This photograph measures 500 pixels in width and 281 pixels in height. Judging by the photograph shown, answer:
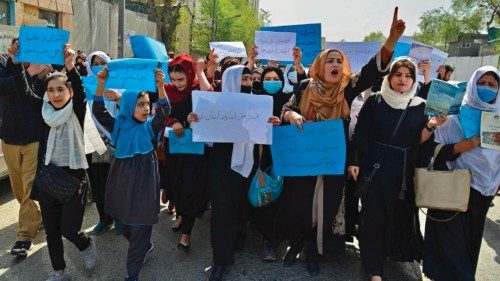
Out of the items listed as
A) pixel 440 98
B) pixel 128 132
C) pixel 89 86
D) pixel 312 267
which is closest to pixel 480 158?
pixel 440 98

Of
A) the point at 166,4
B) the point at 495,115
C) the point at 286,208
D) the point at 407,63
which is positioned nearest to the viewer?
the point at 495,115

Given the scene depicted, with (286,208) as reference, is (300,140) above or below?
above

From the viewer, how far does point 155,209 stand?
3.01 metres

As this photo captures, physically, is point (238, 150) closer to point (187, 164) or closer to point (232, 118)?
point (232, 118)

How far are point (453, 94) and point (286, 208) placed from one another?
61.9 inches

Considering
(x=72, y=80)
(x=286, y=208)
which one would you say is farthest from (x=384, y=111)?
(x=72, y=80)

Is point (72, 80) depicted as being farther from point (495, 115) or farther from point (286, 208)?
point (495, 115)

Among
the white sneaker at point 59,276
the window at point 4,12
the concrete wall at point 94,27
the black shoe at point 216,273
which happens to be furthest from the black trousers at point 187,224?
the concrete wall at point 94,27

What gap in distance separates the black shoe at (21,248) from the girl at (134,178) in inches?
37.1

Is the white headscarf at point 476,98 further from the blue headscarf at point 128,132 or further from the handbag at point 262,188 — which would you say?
the blue headscarf at point 128,132

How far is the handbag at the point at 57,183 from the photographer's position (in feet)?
9.30

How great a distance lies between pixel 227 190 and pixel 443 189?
162cm

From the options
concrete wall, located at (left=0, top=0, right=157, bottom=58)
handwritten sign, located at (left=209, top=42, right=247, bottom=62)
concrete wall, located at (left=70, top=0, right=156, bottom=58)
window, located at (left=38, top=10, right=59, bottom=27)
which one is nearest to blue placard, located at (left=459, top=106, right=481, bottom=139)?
handwritten sign, located at (left=209, top=42, right=247, bottom=62)

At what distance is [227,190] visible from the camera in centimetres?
330
